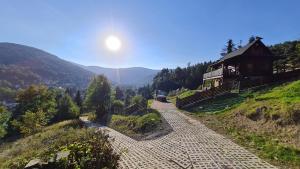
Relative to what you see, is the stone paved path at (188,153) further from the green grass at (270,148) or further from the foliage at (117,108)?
the foliage at (117,108)

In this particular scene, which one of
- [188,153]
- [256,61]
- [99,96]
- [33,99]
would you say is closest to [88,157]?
[188,153]

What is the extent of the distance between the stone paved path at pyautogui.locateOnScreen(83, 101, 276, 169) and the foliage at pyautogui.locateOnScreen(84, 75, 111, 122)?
25.0 metres

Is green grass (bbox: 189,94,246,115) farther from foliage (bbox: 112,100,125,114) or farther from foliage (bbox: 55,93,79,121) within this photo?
foliage (bbox: 55,93,79,121)

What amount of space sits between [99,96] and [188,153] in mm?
32626

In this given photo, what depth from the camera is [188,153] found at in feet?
49.3

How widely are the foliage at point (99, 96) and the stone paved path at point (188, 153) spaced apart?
2497 centimetres

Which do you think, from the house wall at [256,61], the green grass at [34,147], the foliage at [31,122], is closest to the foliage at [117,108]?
the foliage at [31,122]

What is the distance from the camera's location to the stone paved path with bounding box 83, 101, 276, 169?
13.1 m

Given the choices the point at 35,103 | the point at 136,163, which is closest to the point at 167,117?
the point at 136,163

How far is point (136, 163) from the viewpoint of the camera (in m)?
13.7

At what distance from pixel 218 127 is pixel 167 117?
7.02 m

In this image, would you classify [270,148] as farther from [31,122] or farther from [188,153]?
[31,122]

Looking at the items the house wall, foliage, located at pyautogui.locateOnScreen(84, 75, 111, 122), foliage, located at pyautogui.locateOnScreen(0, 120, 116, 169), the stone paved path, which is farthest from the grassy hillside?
foliage, located at pyautogui.locateOnScreen(84, 75, 111, 122)

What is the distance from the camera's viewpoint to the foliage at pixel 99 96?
150 ft
